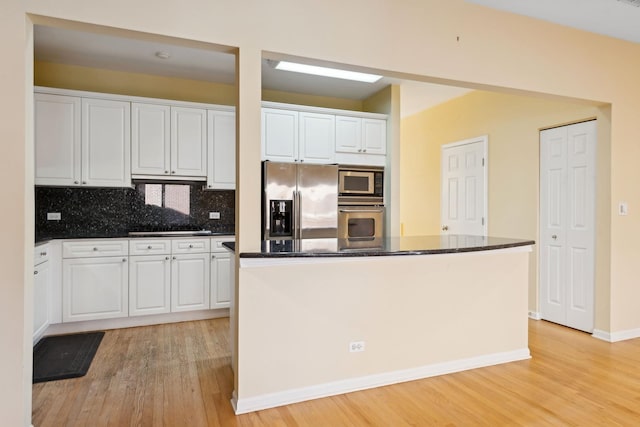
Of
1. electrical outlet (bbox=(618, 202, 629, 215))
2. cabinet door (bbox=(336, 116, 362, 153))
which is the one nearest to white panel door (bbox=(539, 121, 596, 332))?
electrical outlet (bbox=(618, 202, 629, 215))

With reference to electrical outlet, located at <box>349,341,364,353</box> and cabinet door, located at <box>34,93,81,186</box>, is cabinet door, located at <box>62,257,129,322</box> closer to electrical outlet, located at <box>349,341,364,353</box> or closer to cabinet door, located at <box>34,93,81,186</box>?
cabinet door, located at <box>34,93,81,186</box>

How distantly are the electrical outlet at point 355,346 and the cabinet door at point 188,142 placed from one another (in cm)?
265

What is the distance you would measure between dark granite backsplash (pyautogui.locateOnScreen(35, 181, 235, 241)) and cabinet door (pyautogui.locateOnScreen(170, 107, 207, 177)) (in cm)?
37

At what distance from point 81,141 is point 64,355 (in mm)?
2029

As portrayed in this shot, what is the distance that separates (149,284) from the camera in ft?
12.6

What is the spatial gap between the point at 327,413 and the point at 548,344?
91.4 inches

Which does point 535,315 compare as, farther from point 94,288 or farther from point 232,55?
point 94,288

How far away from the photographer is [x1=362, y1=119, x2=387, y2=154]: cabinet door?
15.0ft

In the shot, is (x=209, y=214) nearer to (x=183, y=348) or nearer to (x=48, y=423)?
(x=183, y=348)

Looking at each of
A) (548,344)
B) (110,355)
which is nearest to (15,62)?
(110,355)

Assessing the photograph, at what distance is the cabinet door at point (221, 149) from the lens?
426 cm

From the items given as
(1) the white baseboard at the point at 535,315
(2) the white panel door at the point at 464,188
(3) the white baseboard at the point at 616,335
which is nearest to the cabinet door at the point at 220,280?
(2) the white panel door at the point at 464,188

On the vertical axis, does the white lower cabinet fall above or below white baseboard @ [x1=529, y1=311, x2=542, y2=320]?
above

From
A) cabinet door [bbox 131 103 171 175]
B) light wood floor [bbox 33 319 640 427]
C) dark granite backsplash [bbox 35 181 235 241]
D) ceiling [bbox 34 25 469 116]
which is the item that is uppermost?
ceiling [bbox 34 25 469 116]
